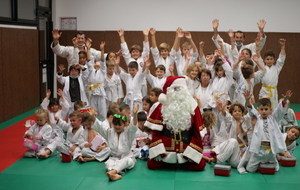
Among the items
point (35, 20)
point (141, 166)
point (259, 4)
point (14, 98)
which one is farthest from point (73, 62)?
point (259, 4)

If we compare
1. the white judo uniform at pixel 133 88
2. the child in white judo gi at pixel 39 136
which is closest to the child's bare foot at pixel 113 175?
the child in white judo gi at pixel 39 136

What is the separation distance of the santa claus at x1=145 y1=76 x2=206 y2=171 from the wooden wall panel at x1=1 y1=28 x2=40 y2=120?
4464mm

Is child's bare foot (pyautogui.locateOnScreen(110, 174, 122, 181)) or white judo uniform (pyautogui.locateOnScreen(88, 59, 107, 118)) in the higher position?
white judo uniform (pyautogui.locateOnScreen(88, 59, 107, 118))

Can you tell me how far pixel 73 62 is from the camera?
8039mm

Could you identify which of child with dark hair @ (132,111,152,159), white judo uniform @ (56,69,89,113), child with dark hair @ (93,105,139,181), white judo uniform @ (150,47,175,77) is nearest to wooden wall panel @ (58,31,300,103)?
white judo uniform @ (150,47,175,77)

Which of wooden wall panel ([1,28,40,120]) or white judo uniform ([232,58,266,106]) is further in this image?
wooden wall panel ([1,28,40,120])

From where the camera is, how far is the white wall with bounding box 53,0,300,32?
35.3ft

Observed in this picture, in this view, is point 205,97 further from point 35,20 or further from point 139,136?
point 35,20

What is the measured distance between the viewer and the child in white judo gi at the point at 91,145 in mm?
5746

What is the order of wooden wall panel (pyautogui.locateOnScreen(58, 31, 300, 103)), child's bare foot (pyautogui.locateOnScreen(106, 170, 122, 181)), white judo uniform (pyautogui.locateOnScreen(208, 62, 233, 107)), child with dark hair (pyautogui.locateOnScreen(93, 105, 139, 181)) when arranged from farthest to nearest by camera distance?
wooden wall panel (pyautogui.locateOnScreen(58, 31, 300, 103)) → white judo uniform (pyautogui.locateOnScreen(208, 62, 233, 107)) → child with dark hair (pyautogui.locateOnScreen(93, 105, 139, 181)) → child's bare foot (pyautogui.locateOnScreen(106, 170, 122, 181))

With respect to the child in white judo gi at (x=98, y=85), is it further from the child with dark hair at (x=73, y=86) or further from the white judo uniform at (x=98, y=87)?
the child with dark hair at (x=73, y=86)

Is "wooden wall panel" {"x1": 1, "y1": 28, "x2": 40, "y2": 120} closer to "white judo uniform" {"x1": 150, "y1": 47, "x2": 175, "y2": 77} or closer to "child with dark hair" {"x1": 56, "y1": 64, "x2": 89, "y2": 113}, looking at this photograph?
"child with dark hair" {"x1": 56, "y1": 64, "x2": 89, "y2": 113}

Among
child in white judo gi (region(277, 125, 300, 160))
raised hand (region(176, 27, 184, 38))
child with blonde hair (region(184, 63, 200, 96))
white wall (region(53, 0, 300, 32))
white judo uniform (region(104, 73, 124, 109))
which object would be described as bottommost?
child in white judo gi (region(277, 125, 300, 160))

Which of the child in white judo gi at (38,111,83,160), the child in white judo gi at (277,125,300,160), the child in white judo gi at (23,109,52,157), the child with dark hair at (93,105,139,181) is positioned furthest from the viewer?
the child in white judo gi at (23,109,52,157)
